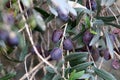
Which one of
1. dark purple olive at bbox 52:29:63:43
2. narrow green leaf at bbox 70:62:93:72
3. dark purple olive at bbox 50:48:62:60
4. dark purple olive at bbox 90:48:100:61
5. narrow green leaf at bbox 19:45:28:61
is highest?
dark purple olive at bbox 52:29:63:43

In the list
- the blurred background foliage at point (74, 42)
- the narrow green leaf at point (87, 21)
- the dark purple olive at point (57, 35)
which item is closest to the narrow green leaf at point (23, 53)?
the blurred background foliage at point (74, 42)

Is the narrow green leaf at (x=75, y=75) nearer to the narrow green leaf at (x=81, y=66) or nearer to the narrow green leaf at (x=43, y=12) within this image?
the narrow green leaf at (x=81, y=66)

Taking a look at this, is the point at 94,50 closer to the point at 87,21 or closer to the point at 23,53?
the point at 87,21

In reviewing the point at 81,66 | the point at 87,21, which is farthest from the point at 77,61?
the point at 87,21

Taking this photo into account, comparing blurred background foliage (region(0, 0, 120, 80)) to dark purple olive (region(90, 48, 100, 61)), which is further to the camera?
dark purple olive (region(90, 48, 100, 61))

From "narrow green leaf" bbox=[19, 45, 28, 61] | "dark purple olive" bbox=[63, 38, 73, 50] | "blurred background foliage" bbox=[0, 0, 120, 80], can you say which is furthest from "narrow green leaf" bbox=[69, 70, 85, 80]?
"narrow green leaf" bbox=[19, 45, 28, 61]

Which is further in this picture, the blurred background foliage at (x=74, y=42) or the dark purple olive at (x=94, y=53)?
the dark purple olive at (x=94, y=53)

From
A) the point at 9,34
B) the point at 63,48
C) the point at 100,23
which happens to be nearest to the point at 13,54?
the point at 63,48

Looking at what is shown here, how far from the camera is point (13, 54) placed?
4.16ft

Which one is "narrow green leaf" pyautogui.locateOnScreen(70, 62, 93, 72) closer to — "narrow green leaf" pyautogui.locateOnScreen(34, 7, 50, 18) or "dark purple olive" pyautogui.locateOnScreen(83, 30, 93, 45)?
"dark purple olive" pyautogui.locateOnScreen(83, 30, 93, 45)

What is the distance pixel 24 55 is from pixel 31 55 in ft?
0.27

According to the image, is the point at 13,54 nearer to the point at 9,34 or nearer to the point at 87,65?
the point at 87,65

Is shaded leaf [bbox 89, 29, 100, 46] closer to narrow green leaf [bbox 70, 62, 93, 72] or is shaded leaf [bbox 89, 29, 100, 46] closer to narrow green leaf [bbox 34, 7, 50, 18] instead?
narrow green leaf [bbox 70, 62, 93, 72]

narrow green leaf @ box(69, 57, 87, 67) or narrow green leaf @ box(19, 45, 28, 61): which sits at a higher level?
narrow green leaf @ box(19, 45, 28, 61)
